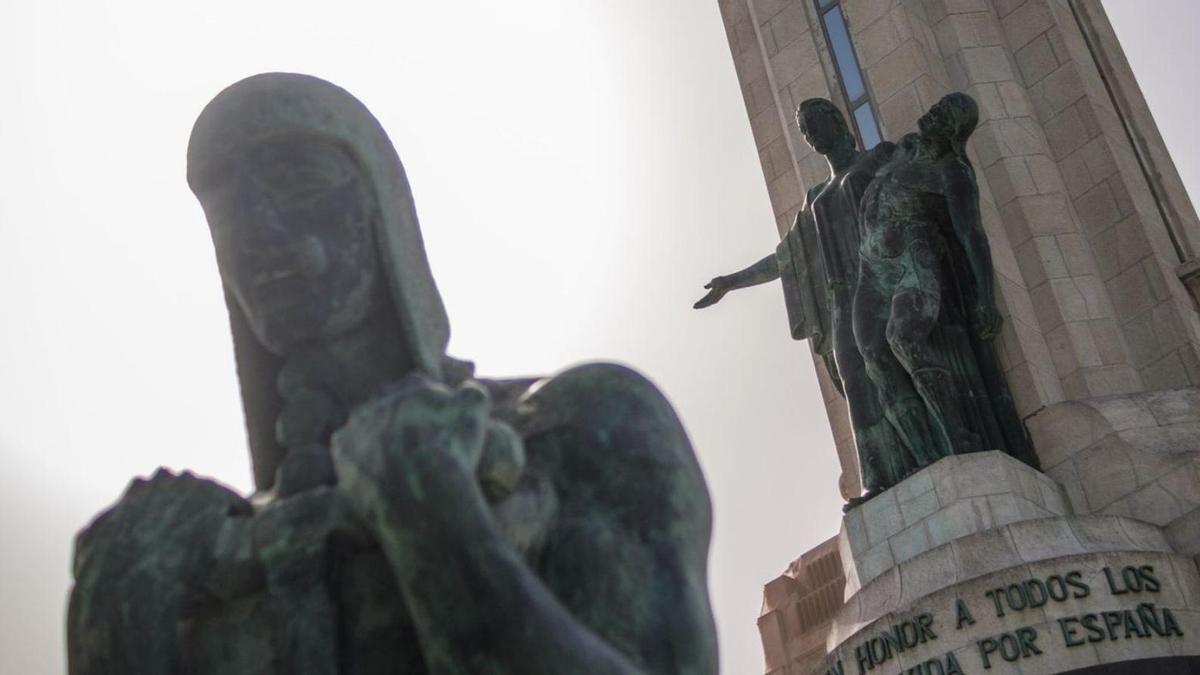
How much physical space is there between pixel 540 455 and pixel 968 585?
25.3 feet

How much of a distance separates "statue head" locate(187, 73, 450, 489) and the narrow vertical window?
13.3m

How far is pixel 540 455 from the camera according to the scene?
2951mm

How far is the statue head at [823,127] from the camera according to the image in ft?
46.4

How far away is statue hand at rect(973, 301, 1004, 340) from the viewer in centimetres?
1263

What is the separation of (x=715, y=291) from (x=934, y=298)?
11.2ft

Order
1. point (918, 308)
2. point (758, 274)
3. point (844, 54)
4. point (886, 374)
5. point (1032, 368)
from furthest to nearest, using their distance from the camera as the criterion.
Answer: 1. point (844, 54)
2. point (758, 274)
3. point (1032, 368)
4. point (886, 374)
5. point (918, 308)

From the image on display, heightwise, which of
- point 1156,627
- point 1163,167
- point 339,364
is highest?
point 1163,167

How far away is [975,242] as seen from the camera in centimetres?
1262

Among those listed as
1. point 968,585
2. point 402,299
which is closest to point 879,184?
point 968,585

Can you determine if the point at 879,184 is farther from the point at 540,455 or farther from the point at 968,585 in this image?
the point at 540,455

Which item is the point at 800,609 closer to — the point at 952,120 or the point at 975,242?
the point at 975,242

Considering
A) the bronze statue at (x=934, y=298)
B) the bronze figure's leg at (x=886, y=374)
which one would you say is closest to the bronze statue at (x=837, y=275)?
the bronze figure's leg at (x=886, y=374)

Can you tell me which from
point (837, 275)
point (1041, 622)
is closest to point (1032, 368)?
point (837, 275)

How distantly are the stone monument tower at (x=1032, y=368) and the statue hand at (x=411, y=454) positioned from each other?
788 centimetres
